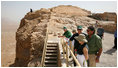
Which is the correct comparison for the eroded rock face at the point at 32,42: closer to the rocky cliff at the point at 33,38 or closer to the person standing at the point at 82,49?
the rocky cliff at the point at 33,38

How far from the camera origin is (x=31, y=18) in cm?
1641

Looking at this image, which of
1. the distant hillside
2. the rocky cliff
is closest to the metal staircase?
the rocky cliff

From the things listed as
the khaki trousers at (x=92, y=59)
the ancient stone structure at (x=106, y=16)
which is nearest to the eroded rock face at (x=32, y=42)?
the khaki trousers at (x=92, y=59)

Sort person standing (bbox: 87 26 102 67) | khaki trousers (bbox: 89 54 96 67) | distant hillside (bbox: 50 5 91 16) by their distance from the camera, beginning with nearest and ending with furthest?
person standing (bbox: 87 26 102 67), khaki trousers (bbox: 89 54 96 67), distant hillside (bbox: 50 5 91 16)

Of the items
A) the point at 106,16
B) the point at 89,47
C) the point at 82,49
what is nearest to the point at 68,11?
the point at 106,16

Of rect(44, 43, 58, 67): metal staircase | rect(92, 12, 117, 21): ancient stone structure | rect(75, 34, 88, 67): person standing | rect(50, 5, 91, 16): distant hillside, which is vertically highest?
rect(50, 5, 91, 16): distant hillside

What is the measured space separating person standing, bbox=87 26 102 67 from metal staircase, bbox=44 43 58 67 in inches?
171

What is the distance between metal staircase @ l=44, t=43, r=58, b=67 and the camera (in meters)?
Result: 8.40

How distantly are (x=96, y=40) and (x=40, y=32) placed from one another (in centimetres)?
746

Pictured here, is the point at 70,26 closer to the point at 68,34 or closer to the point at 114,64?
the point at 68,34

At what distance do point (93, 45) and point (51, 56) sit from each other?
5010 millimetres

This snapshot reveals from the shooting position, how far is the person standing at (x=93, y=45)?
13.5 feet

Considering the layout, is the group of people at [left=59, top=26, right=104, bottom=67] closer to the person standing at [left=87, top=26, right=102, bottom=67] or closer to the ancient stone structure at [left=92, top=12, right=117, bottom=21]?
the person standing at [left=87, top=26, right=102, bottom=67]

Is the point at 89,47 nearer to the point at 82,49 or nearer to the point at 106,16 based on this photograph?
the point at 82,49
